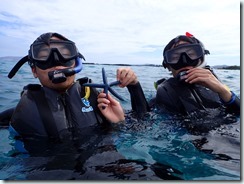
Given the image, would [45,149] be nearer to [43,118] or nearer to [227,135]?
[43,118]

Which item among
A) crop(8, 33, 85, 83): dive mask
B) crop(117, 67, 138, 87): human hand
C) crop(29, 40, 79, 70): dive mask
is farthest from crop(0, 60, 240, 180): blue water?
crop(29, 40, 79, 70): dive mask

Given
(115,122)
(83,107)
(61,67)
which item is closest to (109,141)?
(115,122)

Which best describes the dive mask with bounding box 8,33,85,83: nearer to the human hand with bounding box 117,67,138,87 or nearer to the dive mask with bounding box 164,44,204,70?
the human hand with bounding box 117,67,138,87

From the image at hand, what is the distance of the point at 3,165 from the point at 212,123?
250 centimetres

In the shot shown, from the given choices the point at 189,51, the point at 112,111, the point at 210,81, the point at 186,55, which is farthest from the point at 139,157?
the point at 189,51

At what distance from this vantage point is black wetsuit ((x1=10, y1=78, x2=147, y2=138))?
10.3 ft

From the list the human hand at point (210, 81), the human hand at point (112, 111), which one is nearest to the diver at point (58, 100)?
the human hand at point (112, 111)

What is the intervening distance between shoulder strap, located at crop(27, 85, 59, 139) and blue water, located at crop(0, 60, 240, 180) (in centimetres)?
22

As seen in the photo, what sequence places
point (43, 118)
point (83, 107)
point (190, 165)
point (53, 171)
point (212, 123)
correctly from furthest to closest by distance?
point (212, 123) → point (83, 107) → point (43, 118) → point (190, 165) → point (53, 171)

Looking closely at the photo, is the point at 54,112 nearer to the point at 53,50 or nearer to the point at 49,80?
the point at 49,80

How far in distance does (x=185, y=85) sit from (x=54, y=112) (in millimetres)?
2042

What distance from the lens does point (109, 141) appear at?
3082mm

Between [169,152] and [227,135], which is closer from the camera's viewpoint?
[169,152]

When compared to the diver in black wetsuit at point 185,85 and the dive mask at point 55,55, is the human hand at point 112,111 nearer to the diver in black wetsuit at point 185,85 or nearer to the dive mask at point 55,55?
the dive mask at point 55,55
